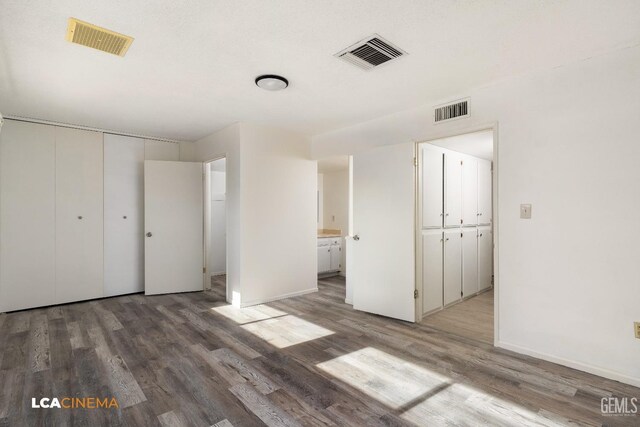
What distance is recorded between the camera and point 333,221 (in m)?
7.32

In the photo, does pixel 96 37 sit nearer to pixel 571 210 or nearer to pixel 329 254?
pixel 571 210

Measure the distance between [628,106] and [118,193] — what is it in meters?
6.04

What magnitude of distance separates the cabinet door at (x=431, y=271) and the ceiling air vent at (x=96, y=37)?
11.3ft

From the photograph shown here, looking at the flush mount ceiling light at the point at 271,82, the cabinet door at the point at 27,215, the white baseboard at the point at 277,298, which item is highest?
the flush mount ceiling light at the point at 271,82

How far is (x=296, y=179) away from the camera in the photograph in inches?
193

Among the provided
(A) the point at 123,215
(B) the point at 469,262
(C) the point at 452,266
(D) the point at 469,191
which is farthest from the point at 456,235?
(A) the point at 123,215

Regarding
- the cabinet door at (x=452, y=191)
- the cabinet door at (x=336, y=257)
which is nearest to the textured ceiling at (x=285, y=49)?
the cabinet door at (x=452, y=191)

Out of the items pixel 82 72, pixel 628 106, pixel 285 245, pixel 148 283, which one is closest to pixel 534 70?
pixel 628 106

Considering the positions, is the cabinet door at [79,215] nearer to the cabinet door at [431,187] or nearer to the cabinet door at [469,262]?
the cabinet door at [431,187]

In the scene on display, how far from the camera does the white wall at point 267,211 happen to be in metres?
4.35

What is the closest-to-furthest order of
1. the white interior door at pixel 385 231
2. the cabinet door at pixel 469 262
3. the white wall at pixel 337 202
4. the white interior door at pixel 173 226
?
the white interior door at pixel 385 231 → the cabinet door at pixel 469 262 → the white interior door at pixel 173 226 → the white wall at pixel 337 202
